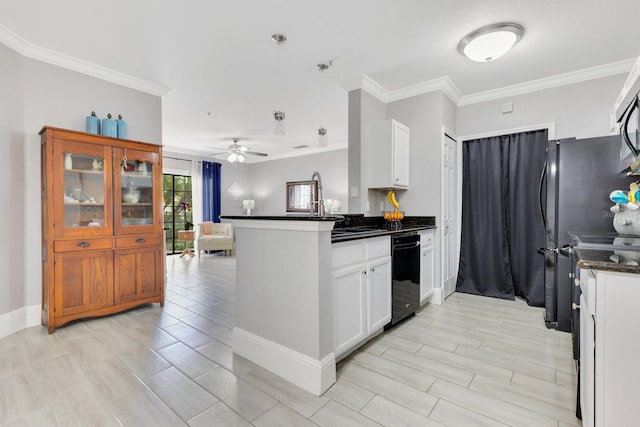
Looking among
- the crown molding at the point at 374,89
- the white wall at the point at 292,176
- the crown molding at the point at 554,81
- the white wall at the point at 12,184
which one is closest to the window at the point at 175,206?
the white wall at the point at 292,176

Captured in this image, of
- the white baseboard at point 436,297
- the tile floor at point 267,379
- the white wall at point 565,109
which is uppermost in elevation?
the white wall at point 565,109

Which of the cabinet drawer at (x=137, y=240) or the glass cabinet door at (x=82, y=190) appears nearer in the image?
the glass cabinet door at (x=82, y=190)

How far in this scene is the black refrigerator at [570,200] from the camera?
2.50 metres

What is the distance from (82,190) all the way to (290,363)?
265cm

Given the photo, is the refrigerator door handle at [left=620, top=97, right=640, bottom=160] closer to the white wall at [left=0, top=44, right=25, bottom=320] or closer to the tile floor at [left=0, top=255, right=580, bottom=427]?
the tile floor at [left=0, top=255, right=580, bottom=427]

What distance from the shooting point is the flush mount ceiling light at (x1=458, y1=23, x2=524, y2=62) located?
8.04 ft

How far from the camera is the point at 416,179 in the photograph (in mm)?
3729

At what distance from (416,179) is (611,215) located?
1784 millimetres

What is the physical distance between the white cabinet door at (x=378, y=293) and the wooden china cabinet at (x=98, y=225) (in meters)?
2.44

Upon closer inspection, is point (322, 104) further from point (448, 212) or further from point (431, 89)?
point (448, 212)

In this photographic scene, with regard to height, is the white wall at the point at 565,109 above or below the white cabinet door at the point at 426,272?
above

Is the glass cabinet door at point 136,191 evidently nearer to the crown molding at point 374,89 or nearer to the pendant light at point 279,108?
the pendant light at point 279,108

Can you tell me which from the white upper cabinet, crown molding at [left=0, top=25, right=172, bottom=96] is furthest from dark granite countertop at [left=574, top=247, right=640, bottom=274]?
crown molding at [left=0, top=25, right=172, bottom=96]

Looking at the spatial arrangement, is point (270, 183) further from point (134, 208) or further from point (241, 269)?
point (241, 269)
